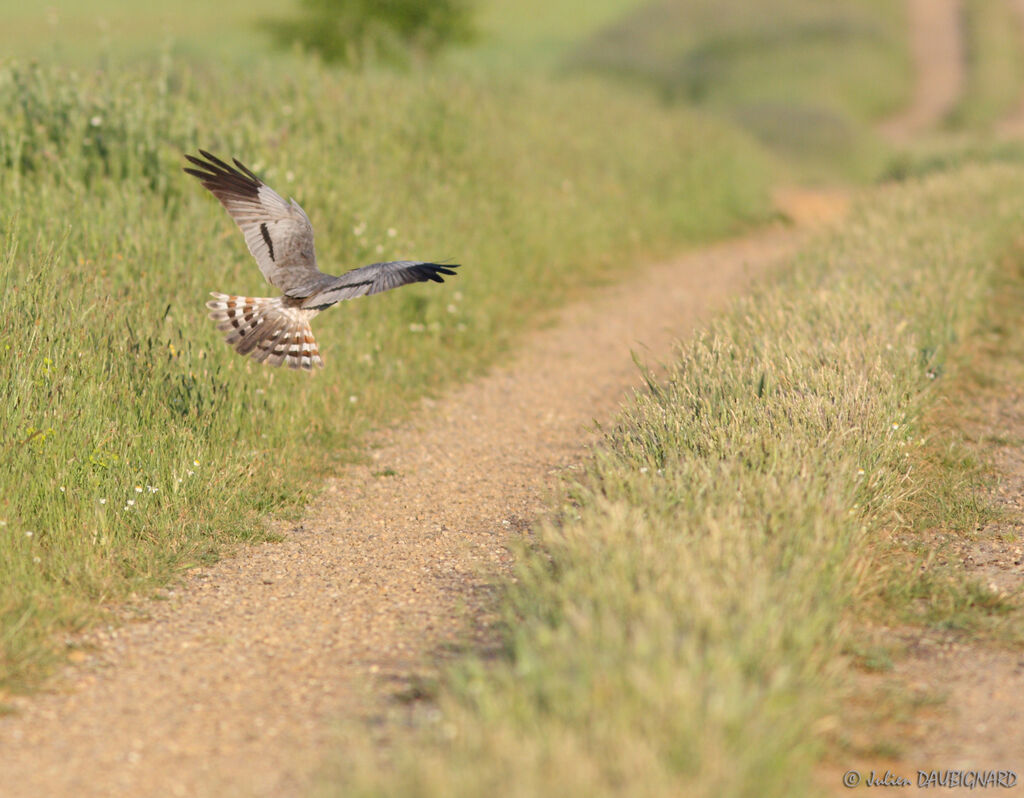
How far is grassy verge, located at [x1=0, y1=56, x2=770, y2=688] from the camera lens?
495 centimetres

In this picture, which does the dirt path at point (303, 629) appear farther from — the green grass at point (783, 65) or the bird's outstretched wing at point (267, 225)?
the green grass at point (783, 65)

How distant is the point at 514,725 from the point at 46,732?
5.54 ft

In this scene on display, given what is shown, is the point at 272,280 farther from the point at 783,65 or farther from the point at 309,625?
the point at 783,65

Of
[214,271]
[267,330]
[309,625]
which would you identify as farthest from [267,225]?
[309,625]

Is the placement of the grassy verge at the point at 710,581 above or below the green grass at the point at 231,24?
below

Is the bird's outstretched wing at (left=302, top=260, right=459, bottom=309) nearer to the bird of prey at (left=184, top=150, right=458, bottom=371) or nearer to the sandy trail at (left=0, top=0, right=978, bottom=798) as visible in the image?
the bird of prey at (left=184, top=150, right=458, bottom=371)

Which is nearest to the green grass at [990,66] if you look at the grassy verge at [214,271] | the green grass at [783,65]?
the green grass at [783,65]

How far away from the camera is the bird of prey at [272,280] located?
556 cm

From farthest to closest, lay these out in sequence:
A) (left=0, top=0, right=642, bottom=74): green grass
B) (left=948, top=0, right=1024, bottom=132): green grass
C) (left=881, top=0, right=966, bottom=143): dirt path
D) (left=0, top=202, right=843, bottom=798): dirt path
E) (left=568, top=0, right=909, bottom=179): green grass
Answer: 1. (left=881, top=0, right=966, bottom=143): dirt path
2. (left=948, top=0, right=1024, bottom=132): green grass
3. (left=0, top=0, right=642, bottom=74): green grass
4. (left=568, top=0, right=909, bottom=179): green grass
5. (left=0, top=202, right=843, bottom=798): dirt path

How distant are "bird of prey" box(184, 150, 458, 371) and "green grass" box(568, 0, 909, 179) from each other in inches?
682

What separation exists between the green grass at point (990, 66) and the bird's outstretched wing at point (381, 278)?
2247cm

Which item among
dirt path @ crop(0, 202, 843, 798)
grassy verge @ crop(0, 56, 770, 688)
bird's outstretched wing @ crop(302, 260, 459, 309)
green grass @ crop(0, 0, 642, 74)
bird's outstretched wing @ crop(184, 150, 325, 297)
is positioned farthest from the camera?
green grass @ crop(0, 0, 642, 74)

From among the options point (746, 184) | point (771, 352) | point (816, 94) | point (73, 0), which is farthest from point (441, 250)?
point (73, 0)

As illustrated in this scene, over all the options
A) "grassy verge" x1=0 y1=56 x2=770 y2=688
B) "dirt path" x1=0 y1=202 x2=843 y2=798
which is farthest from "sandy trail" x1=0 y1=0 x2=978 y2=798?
"grassy verge" x1=0 y1=56 x2=770 y2=688
